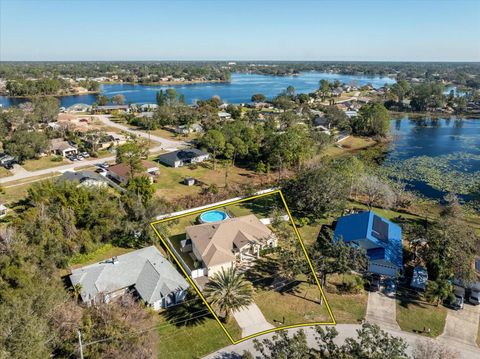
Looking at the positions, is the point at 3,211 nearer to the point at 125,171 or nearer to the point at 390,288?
the point at 125,171

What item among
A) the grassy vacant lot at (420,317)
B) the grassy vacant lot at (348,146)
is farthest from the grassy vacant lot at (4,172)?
the grassy vacant lot at (420,317)

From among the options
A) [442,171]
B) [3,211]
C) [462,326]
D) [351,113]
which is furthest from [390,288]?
[351,113]

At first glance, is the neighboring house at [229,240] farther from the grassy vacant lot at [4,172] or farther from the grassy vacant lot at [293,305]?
the grassy vacant lot at [4,172]

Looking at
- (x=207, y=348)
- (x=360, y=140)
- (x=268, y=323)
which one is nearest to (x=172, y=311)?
(x=207, y=348)

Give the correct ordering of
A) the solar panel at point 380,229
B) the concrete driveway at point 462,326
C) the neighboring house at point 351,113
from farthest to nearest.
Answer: the neighboring house at point 351,113 → the solar panel at point 380,229 → the concrete driveway at point 462,326

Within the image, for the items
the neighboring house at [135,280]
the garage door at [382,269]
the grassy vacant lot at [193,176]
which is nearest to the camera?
the neighboring house at [135,280]

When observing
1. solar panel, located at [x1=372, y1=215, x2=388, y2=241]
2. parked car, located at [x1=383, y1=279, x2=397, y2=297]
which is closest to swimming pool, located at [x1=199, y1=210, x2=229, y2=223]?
parked car, located at [x1=383, y1=279, x2=397, y2=297]
